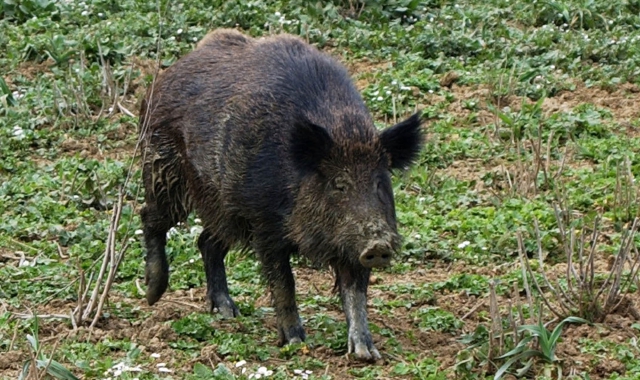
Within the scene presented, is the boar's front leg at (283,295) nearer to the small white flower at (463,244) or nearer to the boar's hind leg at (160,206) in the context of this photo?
→ the boar's hind leg at (160,206)

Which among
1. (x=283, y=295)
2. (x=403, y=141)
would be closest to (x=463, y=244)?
(x=403, y=141)

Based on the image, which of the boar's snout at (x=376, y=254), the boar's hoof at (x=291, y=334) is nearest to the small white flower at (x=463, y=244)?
the boar's hoof at (x=291, y=334)

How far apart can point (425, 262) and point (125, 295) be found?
191 centimetres

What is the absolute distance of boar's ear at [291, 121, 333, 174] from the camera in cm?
689

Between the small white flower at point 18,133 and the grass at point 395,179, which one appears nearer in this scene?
the grass at point 395,179

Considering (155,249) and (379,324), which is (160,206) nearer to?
(155,249)

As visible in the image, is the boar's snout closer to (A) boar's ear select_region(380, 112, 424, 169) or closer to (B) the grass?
(B) the grass

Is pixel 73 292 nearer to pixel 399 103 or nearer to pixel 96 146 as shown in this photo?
pixel 96 146

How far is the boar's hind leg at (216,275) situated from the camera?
25.9ft

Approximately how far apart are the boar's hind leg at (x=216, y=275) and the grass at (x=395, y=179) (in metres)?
0.13

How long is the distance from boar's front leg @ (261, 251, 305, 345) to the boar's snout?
765mm

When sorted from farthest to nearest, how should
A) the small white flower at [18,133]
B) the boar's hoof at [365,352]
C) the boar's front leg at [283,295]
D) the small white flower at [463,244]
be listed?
→ the small white flower at [18,133]
the small white flower at [463,244]
the boar's front leg at [283,295]
the boar's hoof at [365,352]

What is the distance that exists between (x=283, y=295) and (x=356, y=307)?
1.60 feet

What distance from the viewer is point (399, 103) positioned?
11.2 meters
